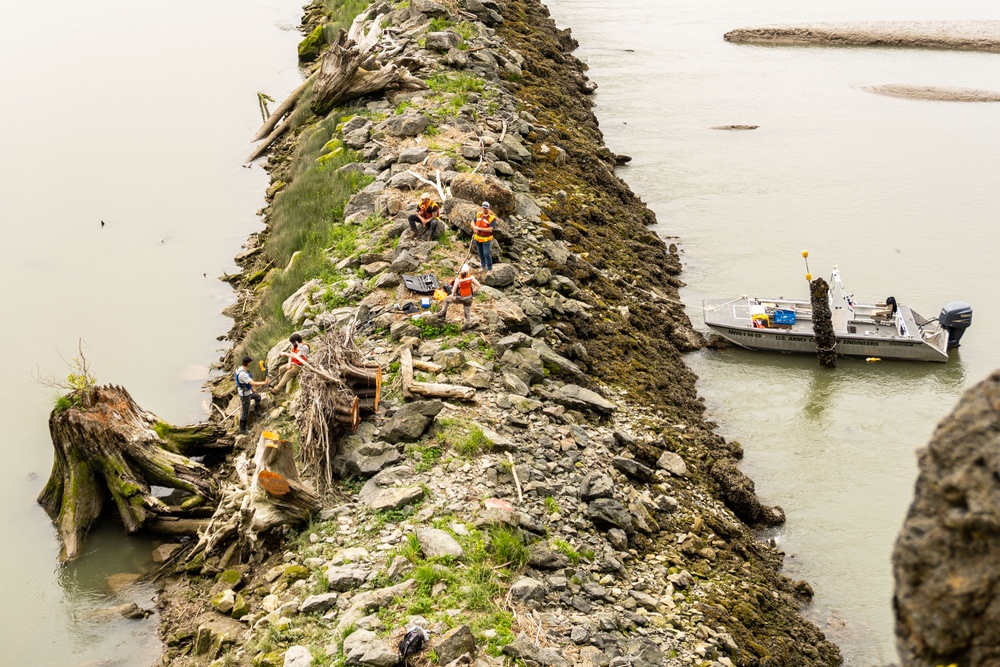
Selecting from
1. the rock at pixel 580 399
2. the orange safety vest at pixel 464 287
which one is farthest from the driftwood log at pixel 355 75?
the rock at pixel 580 399

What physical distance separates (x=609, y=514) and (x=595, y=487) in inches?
23.3

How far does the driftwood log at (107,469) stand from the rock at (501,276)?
685cm

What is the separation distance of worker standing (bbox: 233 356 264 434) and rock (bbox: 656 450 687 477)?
25.7 feet

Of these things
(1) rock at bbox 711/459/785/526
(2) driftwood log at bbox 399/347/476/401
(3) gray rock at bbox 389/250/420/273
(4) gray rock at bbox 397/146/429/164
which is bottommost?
(1) rock at bbox 711/459/785/526

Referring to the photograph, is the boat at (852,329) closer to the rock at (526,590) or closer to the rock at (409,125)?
the rock at (409,125)

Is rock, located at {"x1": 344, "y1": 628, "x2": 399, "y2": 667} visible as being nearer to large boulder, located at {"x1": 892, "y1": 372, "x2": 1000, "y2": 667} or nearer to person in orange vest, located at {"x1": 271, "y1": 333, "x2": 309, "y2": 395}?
person in orange vest, located at {"x1": 271, "y1": 333, "x2": 309, "y2": 395}

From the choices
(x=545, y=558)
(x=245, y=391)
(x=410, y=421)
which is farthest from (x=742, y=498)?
(x=245, y=391)

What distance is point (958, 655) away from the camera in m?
5.33

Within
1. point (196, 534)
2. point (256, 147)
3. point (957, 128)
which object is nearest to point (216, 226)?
point (256, 147)

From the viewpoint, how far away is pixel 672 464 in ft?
56.6

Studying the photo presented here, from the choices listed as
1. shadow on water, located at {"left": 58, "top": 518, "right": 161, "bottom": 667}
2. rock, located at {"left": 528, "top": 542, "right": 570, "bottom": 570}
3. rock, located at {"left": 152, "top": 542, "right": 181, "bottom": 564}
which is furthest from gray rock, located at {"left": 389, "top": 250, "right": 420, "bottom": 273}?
rock, located at {"left": 528, "top": 542, "right": 570, "bottom": 570}

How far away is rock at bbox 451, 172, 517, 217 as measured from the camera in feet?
71.1

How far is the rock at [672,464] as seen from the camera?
1716cm

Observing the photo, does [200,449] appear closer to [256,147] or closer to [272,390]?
[272,390]
